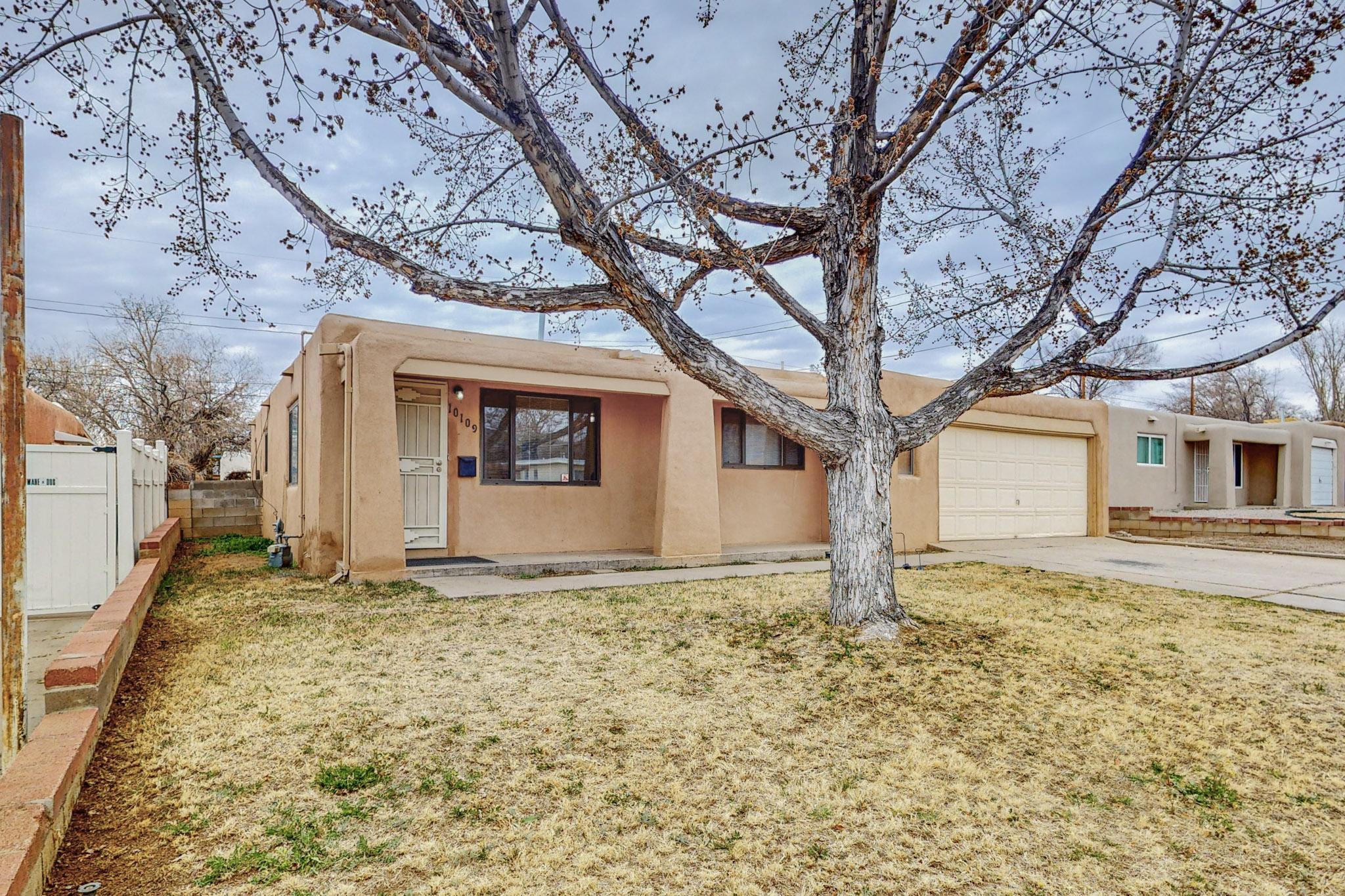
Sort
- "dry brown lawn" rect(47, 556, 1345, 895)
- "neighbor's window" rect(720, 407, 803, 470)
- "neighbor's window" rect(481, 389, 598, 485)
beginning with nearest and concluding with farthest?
"dry brown lawn" rect(47, 556, 1345, 895) → "neighbor's window" rect(481, 389, 598, 485) → "neighbor's window" rect(720, 407, 803, 470)

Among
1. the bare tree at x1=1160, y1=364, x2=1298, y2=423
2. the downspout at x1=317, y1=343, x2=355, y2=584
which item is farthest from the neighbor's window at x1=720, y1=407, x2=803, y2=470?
the bare tree at x1=1160, y1=364, x2=1298, y2=423

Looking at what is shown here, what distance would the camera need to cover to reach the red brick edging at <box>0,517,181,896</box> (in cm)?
202

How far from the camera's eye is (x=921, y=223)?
7523 millimetres

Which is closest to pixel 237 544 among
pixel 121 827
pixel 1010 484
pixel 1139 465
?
pixel 121 827

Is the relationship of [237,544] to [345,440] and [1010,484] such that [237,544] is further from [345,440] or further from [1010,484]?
[1010,484]

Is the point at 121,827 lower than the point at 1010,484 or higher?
lower

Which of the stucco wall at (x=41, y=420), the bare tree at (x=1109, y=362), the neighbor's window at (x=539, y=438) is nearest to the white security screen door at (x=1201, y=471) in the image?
the bare tree at (x=1109, y=362)

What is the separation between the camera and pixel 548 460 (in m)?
9.62

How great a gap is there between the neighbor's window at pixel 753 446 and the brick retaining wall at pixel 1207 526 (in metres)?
8.46

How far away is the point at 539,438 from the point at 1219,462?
19.3m

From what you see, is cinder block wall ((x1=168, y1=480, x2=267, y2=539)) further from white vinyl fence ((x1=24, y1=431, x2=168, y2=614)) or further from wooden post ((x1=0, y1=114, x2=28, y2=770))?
wooden post ((x1=0, y1=114, x2=28, y2=770))

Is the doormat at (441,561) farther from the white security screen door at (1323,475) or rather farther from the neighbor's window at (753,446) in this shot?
the white security screen door at (1323,475)

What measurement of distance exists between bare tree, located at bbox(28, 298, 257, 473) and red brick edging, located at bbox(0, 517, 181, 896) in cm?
1728

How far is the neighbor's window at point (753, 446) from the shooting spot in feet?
36.1
